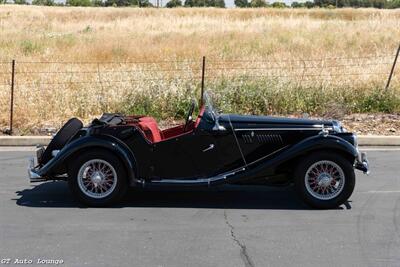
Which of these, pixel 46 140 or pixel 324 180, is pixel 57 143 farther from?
pixel 46 140

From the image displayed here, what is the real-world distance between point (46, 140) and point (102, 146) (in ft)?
15.1

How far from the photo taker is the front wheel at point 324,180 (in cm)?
652

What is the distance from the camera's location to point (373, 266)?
496 centimetres

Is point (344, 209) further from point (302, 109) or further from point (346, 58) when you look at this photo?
point (346, 58)

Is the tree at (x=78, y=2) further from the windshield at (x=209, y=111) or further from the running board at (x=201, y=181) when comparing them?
the running board at (x=201, y=181)

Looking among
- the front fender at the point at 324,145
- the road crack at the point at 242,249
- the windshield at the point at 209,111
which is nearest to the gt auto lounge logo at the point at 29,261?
the road crack at the point at 242,249

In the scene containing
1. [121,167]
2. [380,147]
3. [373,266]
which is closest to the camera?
[373,266]

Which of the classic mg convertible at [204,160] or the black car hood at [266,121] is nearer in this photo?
the classic mg convertible at [204,160]

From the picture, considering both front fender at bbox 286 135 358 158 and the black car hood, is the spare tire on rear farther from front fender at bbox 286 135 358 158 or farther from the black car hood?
front fender at bbox 286 135 358 158

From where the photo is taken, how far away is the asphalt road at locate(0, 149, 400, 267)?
17.0ft

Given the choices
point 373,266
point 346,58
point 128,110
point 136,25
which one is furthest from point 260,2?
point 373,266

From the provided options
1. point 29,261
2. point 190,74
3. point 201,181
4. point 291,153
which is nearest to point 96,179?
point 201,181

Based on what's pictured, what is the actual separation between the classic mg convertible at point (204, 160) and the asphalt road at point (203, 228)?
28 cm

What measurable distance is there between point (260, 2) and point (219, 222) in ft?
353
